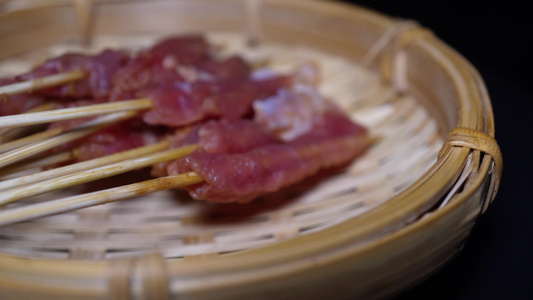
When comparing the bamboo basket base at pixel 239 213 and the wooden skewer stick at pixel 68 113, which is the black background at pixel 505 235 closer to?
the bamboo basket base at pixel 239 213

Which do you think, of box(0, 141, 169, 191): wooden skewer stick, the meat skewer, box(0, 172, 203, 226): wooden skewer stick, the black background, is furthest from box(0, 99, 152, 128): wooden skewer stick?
the black background

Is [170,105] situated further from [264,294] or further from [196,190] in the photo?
[264,294]

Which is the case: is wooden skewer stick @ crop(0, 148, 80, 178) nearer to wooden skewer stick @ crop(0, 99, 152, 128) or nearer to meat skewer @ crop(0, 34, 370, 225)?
meat skewer @ crop(0, 34, 370, 225)

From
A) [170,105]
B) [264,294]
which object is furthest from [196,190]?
[264,294]

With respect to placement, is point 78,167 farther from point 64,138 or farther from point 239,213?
point 239,213

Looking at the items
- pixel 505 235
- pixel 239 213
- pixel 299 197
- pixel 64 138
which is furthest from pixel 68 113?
pixel 505 235

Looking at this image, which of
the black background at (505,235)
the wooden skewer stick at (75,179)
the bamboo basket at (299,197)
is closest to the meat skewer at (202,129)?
the wooden skewer stick at (75,179)
